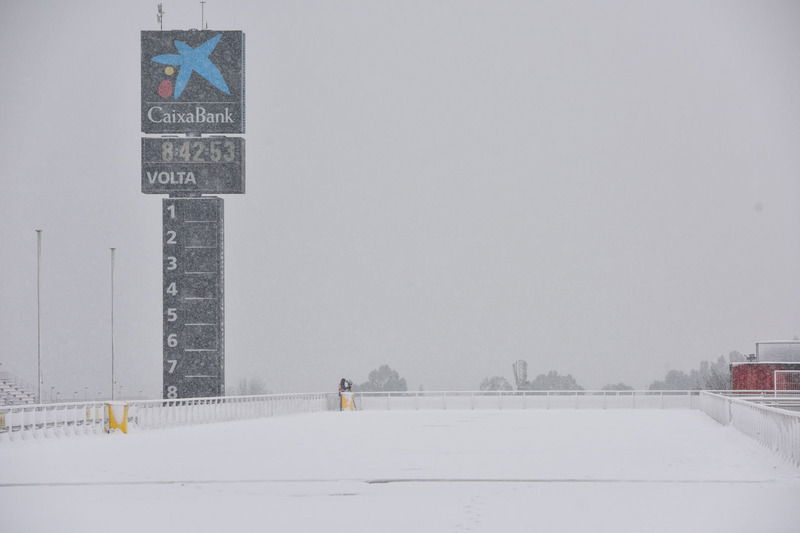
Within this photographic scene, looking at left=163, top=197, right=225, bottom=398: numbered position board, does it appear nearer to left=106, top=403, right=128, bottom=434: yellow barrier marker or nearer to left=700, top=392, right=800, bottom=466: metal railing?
left=106, top=403, right=128, bottom=434: yellow barrier marker

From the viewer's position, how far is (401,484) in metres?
20.1

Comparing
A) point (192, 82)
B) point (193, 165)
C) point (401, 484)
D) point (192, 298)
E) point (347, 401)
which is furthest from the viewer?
point (192, 82)

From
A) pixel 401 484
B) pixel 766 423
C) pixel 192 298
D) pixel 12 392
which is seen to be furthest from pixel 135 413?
pixel 12 392

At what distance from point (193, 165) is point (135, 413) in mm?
26473

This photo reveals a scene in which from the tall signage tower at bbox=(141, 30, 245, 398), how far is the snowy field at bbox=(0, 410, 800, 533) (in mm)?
29420

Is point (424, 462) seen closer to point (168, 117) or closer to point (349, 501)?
point (349, 501)

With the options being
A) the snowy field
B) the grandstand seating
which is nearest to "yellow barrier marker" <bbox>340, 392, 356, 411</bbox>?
the snowy field

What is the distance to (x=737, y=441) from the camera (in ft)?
105

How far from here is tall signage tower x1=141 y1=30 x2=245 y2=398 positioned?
64875mm

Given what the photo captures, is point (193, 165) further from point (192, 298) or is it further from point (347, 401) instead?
point (347, 401)

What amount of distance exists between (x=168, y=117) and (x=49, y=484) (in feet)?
157

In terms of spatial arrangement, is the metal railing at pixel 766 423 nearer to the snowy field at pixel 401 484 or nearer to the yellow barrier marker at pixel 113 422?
the snowy field at pixel 401 484

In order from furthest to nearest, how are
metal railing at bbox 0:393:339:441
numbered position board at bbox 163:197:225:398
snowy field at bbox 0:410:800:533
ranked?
numbered position board at bbox 163:197:225:398 → metal railing at bbox 0:393:339:441 → snowy field at bbox 0:410:800:533

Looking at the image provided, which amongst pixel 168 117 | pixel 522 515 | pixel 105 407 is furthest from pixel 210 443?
pixel 168 117
